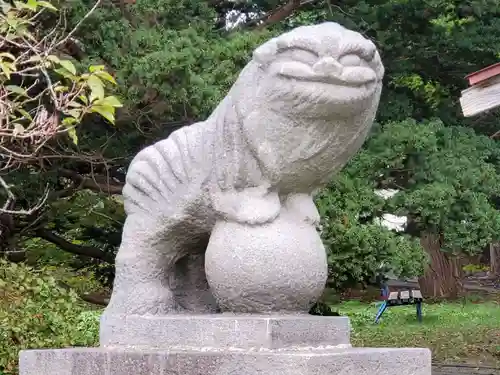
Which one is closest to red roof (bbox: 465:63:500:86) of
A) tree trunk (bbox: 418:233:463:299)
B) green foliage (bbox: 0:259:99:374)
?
green foliage (bbox: 0:259:99:374)

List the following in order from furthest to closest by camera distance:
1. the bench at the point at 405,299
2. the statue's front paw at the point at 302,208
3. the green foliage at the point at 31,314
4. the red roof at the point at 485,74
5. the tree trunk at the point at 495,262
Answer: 1. the tree trunk at the point at 495,262
2. the bench at the point at 405,299
3. the red roof at the point at 485,74
4. the green foliage at the point at 31,314
5. the statue's front paw at the point at 302,208

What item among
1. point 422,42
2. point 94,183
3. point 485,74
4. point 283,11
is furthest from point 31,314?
point 422,42

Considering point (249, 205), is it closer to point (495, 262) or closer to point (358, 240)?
point (358, 240)

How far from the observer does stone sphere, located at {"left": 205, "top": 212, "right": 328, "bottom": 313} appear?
128 inches

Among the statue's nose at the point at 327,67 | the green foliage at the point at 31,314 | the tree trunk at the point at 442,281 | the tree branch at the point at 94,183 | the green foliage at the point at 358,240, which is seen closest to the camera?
the statue's nose at the point at 327,67

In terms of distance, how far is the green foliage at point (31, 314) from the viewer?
19.1 ft

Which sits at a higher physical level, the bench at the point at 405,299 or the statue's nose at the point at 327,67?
the statue's nose at the point at 327,67

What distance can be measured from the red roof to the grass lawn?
168 inches

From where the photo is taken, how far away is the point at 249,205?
335cm

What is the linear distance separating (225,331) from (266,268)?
0.86 feet

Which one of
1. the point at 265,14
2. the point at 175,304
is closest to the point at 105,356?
the point at 175,304

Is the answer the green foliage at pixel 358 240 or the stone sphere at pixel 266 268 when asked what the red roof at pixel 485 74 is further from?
the stone sphere at pixel 266 268

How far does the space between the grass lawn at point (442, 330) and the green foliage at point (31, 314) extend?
435 centimetres

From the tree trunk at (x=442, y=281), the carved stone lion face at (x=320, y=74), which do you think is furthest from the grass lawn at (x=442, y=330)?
the carved stone lion face at (x=320, y=74)
